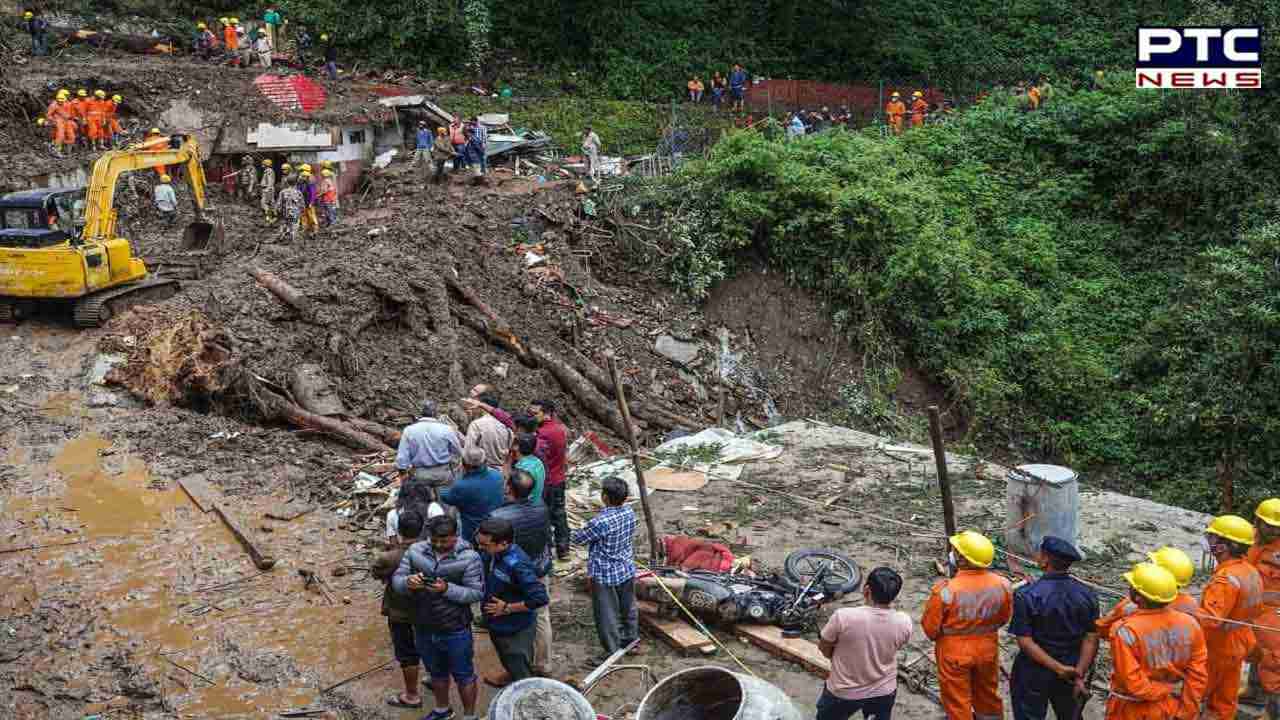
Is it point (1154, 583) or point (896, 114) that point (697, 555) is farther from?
point (896, 114)

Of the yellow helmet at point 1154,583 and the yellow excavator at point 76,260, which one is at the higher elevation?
the yellow excavator at point 76,260

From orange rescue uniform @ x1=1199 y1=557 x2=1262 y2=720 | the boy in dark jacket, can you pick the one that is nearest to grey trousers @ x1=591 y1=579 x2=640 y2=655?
the boy in dark jacket

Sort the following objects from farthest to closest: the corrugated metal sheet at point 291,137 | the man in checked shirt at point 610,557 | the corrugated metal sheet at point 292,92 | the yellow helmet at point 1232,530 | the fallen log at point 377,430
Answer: the corrugated metal sheet at point 292,92
the corrugated metal sheet at point 291,137
the fallen log at point 377,430
the man in checked shirt at point 610,557
the yellow helmet at point 1232,530

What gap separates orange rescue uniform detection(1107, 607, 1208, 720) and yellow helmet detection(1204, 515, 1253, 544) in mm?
1117

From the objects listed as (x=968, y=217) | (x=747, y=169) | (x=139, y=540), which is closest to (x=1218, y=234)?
(x=968, y=217)

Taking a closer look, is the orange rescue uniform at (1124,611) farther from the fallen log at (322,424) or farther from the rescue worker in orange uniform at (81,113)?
the rescue worker in orange uniform at (81,113)

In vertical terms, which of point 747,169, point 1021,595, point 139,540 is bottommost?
point 139,540

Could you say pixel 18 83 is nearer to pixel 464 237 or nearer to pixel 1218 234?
pixel 464 237

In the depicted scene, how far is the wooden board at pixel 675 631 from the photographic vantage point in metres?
Answer: 7.94

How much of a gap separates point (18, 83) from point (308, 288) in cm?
1469

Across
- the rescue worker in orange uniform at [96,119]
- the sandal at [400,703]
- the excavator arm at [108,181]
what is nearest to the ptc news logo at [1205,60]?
the excavator arm at [108,181]

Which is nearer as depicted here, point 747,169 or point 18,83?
point 747,169

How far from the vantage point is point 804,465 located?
40.0ft

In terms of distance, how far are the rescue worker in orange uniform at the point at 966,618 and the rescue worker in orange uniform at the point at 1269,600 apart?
188 centimetres
